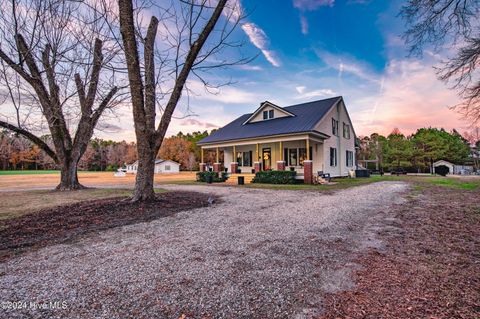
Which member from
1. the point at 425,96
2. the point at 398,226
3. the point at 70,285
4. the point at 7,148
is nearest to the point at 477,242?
the point at 398,226

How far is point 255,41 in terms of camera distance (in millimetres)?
7406

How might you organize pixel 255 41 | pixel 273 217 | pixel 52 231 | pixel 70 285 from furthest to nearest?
pixel 255 41
pixel 273 217
pixel 52 231
pixel 70 285

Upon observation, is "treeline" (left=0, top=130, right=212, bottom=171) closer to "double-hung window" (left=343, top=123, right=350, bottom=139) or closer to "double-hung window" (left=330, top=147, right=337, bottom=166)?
"double-hung window" (left=343, top=123, right=350, bottom=139)

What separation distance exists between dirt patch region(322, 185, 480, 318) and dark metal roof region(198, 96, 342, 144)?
473 inches

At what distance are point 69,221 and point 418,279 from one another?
685 cm

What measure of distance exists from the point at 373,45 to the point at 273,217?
1315cm

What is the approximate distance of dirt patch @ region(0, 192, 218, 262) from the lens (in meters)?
4.19

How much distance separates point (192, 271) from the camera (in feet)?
9.58

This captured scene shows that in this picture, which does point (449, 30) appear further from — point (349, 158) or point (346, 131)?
point (349, 158)

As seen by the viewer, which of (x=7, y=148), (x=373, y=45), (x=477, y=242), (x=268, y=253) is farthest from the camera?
(x=373, y=45)

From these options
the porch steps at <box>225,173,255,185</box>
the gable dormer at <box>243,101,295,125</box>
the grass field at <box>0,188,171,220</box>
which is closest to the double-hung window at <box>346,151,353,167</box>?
the gable dormer at <box>243,101,295,125</box>

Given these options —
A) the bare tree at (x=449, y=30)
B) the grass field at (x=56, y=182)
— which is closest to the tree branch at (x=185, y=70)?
the bare tree at (x=449, y=30)

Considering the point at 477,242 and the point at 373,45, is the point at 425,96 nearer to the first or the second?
the point at 373,45

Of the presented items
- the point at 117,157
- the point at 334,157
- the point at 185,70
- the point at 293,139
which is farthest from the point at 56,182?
the point at 117,157
